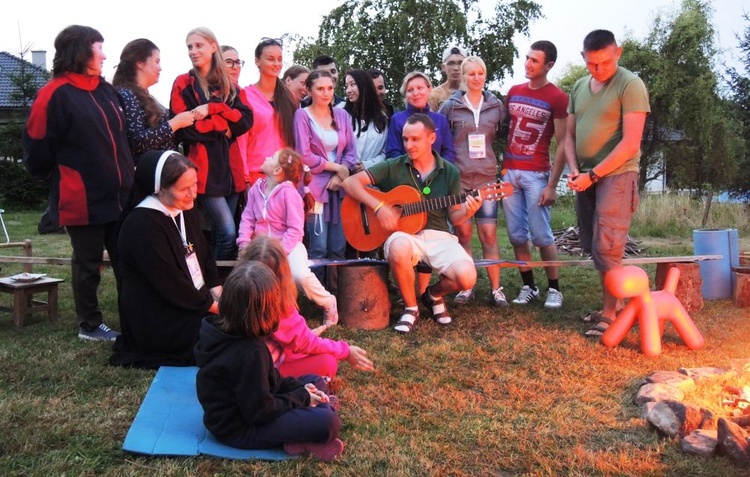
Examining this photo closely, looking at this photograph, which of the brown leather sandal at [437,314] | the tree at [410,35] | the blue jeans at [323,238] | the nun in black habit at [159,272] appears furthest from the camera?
the tree at [410,35]

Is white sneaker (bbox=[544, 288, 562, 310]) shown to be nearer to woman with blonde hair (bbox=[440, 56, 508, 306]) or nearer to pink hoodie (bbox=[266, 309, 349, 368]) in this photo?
woman with blonde hair (bbox=[440, 56, 508, 306])

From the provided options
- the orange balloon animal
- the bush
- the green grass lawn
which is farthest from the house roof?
the orange balloon animal

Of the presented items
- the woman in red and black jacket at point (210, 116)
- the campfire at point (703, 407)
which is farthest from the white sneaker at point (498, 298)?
the woman in red and black jacket at point (210, 116)

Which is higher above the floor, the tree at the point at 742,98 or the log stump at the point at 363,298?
the tree at the point at 742,98

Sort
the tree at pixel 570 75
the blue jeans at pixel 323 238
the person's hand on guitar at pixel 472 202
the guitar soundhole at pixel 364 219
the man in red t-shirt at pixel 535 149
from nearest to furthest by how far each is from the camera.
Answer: the person's hand on guitar at pixel 472 202 < the guitar soundhole at pixel 364 219 < the man in red t-shirt at pixel 535 149 < the blue jeans at pixel 323 238 < the tree at pixel 570 75

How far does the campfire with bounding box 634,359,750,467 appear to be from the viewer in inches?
111

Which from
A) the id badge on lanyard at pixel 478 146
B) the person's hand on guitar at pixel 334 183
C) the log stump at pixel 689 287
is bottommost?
the log stump at pixel 689 287

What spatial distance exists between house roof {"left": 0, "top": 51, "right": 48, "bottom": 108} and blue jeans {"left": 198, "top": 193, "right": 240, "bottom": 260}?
55.4 feet

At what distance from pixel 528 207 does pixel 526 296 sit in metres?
0.83

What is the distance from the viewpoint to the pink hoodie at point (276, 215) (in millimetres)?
5172

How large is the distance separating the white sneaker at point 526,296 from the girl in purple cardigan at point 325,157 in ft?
5.30

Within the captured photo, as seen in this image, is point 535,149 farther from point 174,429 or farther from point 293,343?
point 174,429

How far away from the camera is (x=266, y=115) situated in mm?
5875

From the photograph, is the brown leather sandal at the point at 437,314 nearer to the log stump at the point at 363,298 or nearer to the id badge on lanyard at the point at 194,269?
the log stump at the point at 363,298
